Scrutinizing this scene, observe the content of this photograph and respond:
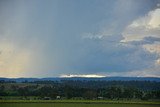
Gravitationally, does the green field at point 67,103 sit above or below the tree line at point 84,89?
below

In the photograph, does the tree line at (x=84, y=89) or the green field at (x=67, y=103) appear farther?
the tree line at (x=84, y=89)

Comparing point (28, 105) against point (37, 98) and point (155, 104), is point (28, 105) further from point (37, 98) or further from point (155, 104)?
point (155, 104)

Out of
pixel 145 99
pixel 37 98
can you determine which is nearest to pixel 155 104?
pixel 145 99

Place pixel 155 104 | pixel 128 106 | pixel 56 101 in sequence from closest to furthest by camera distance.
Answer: pixel 155 104
pixel 128 106
pixel 56 101

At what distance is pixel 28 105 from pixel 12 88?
4678 mm

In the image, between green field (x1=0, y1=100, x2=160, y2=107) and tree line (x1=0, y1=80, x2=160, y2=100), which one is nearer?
green field (x1=0, y1=100, x2=160, y2=107)

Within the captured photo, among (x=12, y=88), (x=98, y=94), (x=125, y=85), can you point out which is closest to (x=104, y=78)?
(x=98, y=94)

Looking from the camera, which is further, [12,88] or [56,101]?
[12,88]

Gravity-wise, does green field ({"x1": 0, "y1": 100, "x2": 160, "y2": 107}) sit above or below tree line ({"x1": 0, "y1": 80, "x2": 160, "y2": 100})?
below

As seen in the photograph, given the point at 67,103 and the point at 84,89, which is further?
the point at 84,89

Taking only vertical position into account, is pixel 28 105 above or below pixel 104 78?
below

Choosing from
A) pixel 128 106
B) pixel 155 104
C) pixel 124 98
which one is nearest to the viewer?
pixel 155 104

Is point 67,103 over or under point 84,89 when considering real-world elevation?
under

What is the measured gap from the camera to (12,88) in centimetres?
2273
